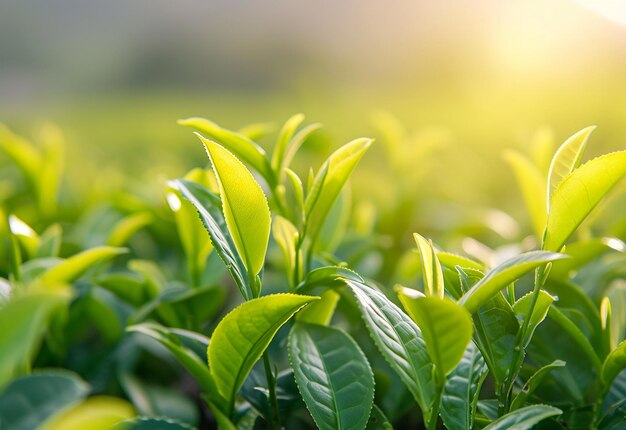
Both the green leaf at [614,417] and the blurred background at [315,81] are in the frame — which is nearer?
the green leaf at [614,417]

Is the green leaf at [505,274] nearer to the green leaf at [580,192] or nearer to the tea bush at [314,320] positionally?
the tea bush at [314,320]

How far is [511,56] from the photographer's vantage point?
18.3 feet

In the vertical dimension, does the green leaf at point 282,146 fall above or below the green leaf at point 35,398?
above

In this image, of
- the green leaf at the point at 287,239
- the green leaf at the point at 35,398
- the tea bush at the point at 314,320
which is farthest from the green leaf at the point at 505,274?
the green leaf at the point at 35,398

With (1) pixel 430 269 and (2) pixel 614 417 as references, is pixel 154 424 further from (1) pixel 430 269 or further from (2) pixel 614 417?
(2) pixel 614 417

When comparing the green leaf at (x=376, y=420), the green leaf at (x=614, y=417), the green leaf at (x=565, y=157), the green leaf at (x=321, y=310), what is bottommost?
the green leaf at (x=376, y=420)

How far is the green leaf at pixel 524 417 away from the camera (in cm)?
79

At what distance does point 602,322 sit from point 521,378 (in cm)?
16

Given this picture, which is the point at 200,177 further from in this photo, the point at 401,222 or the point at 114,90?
the point at 114,90

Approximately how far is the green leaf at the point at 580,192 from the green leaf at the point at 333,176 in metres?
A: 0.28

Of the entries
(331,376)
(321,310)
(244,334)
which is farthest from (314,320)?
(244,334)

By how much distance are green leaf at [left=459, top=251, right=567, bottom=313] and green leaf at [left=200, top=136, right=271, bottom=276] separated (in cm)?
30

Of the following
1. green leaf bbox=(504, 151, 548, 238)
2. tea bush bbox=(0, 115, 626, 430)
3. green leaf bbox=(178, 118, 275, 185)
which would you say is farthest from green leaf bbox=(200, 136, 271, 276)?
green leaf bbox=(504, 151, 548, 238)

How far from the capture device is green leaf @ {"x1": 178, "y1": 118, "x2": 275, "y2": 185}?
3.67ft
